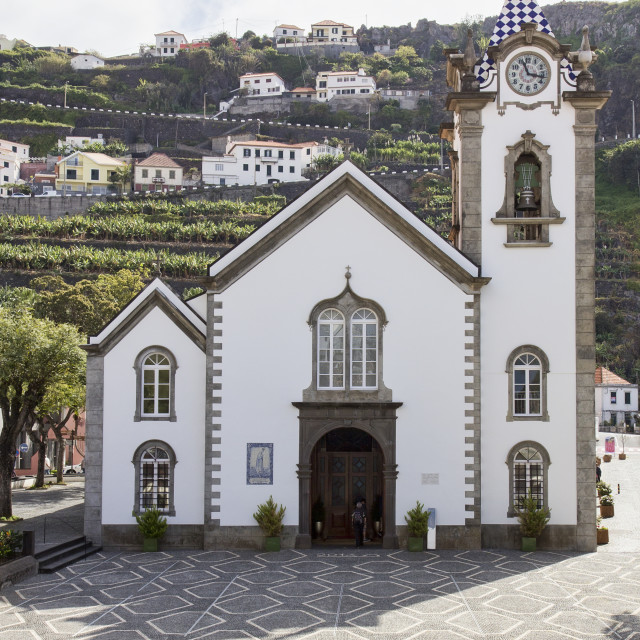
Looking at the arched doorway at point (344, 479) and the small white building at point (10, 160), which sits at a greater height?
the small white building at point (10, 160)

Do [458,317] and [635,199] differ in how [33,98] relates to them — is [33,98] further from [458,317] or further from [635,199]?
[458,317]

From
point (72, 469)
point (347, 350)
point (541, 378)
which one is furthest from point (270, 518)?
point (72, 469)

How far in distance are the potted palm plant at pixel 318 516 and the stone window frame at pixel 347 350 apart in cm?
337

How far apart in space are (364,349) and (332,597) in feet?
27.5

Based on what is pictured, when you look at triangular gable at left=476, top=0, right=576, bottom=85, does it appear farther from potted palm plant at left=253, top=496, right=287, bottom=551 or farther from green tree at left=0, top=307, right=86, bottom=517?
green tree at left=0, top=307, right=86, bottom=517

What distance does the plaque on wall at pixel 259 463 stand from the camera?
1128 inches

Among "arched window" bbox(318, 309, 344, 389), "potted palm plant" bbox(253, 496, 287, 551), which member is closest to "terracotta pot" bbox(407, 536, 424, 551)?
"potted palm plant" bbox(253, 496, 287, 551)

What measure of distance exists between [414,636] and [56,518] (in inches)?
731

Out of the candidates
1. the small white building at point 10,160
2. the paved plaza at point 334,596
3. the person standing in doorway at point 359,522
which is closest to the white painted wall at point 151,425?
the paved plaza at point 334,596

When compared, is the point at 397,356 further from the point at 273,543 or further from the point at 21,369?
the point at 21,369

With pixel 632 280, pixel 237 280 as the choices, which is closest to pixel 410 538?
pixel 237 280

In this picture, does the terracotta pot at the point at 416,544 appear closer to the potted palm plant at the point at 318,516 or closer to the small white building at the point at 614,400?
the potted palm plant at the point at 318,516

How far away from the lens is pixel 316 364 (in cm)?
2883

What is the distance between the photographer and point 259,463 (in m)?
28.7
